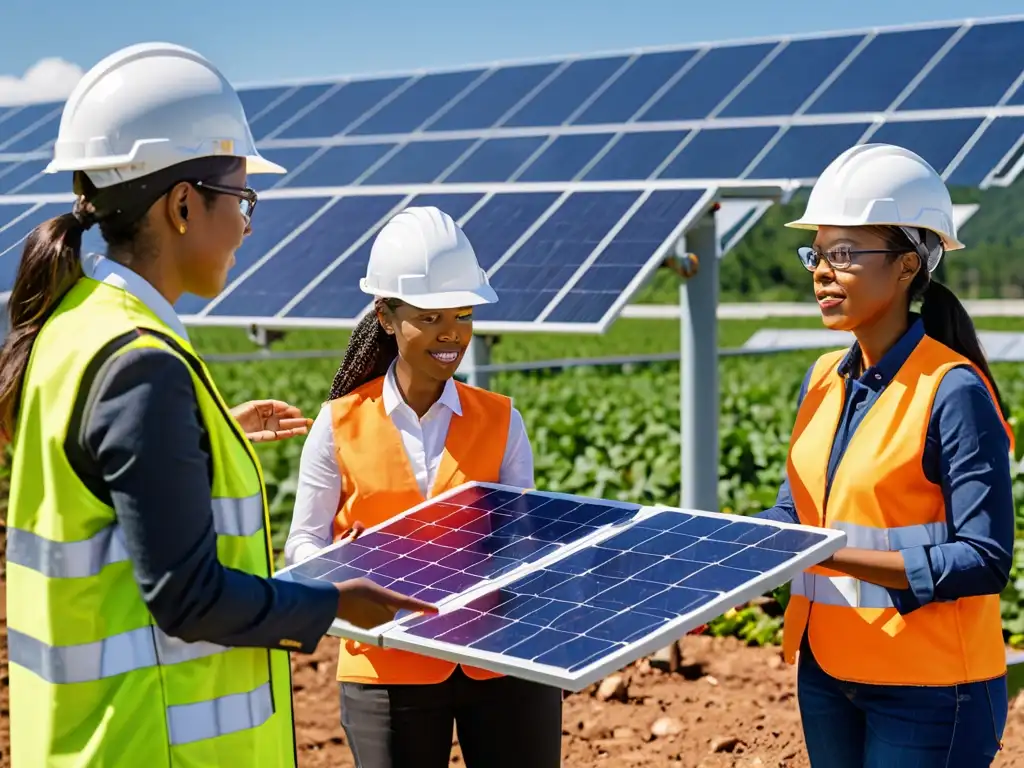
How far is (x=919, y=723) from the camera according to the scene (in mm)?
2887

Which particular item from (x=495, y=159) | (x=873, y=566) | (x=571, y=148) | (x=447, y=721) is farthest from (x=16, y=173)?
(x=873, y=566)

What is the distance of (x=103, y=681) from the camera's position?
6.97ft

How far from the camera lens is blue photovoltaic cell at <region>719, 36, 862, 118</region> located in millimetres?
10258

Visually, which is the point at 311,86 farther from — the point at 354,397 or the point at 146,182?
the point at 146,182

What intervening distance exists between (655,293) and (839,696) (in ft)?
169

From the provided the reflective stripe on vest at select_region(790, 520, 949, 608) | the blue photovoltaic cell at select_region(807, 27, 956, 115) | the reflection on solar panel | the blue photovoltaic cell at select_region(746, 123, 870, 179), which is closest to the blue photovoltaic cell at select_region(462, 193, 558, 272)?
the blue photovoltaic cell at select_region(746, 123, 870, 179)

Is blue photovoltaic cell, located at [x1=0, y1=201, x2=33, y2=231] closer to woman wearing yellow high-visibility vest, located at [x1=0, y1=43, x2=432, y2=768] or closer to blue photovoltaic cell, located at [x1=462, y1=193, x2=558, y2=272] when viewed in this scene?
blue photovoltaic cell, located at [x1=462, y1=193, x2=558, y2=272]

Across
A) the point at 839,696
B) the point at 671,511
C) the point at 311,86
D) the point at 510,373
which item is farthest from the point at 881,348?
the point at 510,373

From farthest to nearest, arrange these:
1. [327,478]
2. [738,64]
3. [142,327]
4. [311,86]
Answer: [311,86] → [738,64] → [327,478] → [142,327]

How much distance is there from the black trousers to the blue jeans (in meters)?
0.68

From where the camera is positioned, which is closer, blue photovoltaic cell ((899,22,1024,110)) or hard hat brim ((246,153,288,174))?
hard hat brim ((246,153,288,174))

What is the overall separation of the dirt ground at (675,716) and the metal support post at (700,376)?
0.80 metres

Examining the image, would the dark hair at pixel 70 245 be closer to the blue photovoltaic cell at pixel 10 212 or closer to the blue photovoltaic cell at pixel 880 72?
the blue photovoltaic cell at pixel 10 212

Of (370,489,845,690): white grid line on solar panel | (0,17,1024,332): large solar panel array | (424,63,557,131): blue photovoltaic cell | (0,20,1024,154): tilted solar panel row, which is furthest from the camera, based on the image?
(424,63,557,131): blue photovoltaic cell
